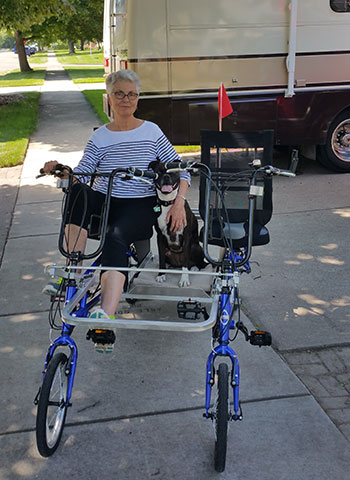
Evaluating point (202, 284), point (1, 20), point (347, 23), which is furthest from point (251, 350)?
point (1, 20)

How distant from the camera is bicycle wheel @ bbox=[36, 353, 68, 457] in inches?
107

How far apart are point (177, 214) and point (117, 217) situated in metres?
0.43

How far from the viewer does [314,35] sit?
7961mm

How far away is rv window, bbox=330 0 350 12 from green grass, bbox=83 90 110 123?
7463mm

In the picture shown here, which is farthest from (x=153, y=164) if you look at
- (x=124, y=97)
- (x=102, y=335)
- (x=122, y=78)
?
(x=102, y=335)

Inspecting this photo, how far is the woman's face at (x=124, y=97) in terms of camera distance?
155 inches

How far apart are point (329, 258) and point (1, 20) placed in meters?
14.3

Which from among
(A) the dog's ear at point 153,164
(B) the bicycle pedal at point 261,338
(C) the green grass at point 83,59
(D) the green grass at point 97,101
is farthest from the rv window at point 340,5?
(C) the green grass at point 83,59

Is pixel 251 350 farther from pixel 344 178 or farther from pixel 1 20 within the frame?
pixel 1 20

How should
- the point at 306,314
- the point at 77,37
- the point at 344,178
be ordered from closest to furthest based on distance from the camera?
the point at 306,314 < the point at 344,178 < the point at 77,37

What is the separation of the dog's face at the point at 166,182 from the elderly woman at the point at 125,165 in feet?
0.47

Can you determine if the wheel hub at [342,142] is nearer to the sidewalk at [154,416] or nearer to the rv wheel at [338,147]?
the rv wheel at [338,147]

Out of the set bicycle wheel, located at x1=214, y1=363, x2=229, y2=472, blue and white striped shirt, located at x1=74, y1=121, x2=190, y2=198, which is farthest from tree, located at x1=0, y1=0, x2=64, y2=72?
bicycle wheel, located at x1=214, y1=363, x2=229, y2=472

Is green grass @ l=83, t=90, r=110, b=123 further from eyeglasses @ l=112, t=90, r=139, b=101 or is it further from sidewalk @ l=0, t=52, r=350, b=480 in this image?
sidewalk @ l=0, t=52, r=350, b=480
